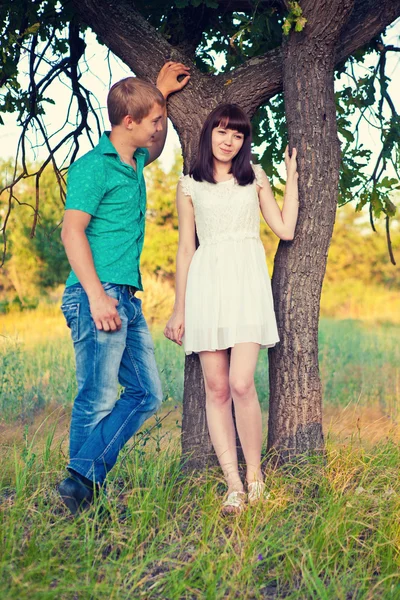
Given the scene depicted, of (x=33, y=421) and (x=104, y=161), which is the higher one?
(x=104, y=161)

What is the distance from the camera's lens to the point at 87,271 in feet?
10.5

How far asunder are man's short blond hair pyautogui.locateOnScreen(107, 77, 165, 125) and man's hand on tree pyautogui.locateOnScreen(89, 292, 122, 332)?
2.89 ft

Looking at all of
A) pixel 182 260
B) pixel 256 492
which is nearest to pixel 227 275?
pixel 182 260

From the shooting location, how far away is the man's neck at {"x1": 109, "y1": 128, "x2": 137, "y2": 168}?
3.52 m

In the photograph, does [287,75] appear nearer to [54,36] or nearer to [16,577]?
[54,36]

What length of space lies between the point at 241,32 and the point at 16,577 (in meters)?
2.84

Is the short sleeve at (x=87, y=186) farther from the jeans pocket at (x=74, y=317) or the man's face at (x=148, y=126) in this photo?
the jeans pocket at (x=74, y=317)

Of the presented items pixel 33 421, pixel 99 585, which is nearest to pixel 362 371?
pixel 33 421

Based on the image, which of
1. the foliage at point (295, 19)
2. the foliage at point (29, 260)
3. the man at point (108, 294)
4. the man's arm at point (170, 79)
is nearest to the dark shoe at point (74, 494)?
the man at point (108, 294)

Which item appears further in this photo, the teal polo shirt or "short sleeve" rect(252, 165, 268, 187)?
"short sleeve" rect(252, 165, 268, 187)

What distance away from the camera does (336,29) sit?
12.9ft

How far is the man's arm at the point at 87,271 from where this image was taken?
3209 millimetres

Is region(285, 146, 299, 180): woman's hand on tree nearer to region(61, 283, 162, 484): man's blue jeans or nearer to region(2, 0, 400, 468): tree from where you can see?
region(2, 0, 400, 468): tree

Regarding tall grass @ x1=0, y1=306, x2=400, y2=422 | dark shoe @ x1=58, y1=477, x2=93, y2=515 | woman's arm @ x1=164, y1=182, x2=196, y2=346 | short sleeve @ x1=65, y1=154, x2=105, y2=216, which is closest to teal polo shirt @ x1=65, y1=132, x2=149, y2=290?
short sleeve @ x1=65, y1=154, x2=105, y2=216
